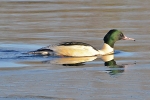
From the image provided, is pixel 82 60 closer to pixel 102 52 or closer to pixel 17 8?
pixel 102 52

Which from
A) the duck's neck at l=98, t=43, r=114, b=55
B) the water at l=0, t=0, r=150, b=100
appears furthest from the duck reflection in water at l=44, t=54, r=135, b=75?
the duck's neck at l=98, t=43, r=114, b=55

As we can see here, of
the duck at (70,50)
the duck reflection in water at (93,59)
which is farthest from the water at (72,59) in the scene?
the duck at (70,50)

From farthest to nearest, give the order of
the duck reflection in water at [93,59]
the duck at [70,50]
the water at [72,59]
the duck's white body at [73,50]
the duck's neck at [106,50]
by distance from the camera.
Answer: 1. the duck's neck at [106,50]
2. the duck's white body at [73,50]
3. the duck at [70,50]
4. the duck reflection in water at [93,59]
5. the water at [72,59]

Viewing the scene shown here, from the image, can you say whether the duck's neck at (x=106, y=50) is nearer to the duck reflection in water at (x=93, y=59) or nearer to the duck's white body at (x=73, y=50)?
the duck reflection in water at (x=93, y=59)

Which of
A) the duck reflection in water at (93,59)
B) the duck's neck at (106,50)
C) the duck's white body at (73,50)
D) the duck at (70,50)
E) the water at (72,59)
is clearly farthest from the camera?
the duck's neck at (106,50)

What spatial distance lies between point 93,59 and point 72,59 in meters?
0.48

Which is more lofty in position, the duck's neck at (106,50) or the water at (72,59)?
the water at (72,59)

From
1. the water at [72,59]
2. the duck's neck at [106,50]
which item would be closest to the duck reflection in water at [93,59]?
the water at [72,59]

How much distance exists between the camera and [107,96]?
9.89 m

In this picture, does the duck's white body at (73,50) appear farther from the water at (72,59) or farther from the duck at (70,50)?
the water at (72,59)

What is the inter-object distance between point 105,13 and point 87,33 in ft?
17.3

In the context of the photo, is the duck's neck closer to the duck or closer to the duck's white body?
the duck

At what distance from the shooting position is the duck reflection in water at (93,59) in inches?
503

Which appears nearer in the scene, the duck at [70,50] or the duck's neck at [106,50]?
the duck at [70,50]
